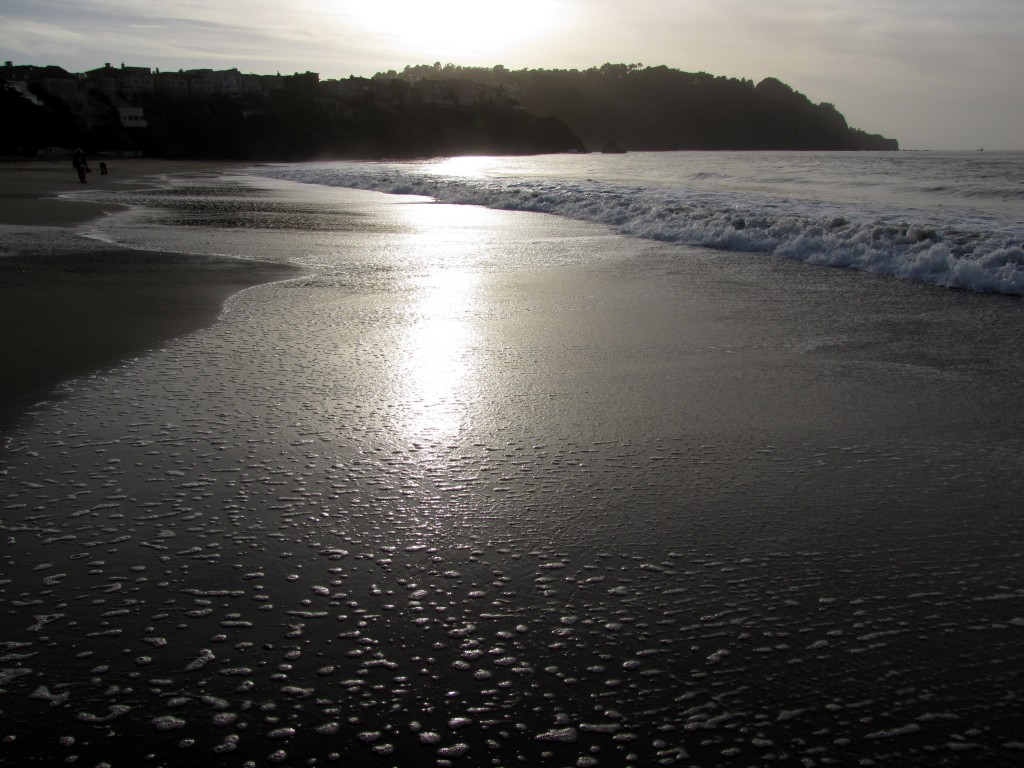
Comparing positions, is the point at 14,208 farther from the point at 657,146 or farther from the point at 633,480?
the point at 657,146

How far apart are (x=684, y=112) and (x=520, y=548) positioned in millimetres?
187150

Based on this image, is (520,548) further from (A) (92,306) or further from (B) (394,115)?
(B) (394,115)

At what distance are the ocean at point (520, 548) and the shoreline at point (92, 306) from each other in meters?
0.32

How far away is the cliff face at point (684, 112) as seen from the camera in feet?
533

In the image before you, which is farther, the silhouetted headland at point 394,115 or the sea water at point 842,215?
the silhouetted headland at point 394,115

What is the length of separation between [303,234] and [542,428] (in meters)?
10.8

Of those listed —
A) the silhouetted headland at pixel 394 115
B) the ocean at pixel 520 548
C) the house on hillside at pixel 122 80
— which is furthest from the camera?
the house on hillside at pixel 122 80

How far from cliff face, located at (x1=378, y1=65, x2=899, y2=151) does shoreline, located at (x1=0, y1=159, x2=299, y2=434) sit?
15999cm

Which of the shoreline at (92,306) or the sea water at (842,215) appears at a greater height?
the sea water at (842,215)

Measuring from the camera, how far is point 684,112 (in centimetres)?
17400

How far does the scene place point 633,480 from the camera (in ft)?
11.2

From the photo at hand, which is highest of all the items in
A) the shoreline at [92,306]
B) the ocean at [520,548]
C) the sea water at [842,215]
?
the sea water at [842,215]

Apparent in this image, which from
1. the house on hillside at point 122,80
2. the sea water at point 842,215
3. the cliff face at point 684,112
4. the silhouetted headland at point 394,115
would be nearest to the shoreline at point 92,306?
the sea water at point 842,215

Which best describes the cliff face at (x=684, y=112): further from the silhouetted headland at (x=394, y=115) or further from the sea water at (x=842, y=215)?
the sea water at (x=842, y=215)
